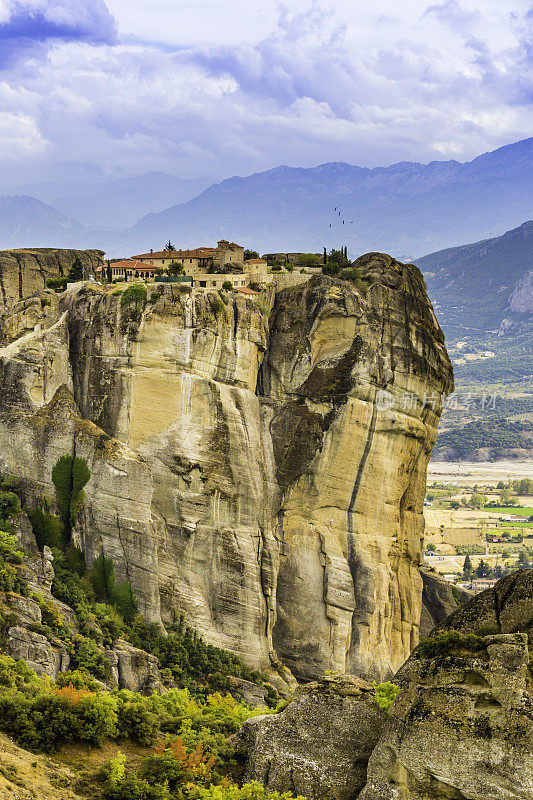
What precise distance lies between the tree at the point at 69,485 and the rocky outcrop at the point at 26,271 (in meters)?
27.8

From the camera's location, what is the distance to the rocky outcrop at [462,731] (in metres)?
27.8

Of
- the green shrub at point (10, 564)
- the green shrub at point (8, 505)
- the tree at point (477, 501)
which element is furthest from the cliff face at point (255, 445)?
the tree at point (477, 501)

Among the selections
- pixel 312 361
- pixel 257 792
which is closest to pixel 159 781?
pixel 257 792

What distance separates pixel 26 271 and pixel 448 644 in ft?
192

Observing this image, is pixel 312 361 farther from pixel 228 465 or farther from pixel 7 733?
pixel 7 733

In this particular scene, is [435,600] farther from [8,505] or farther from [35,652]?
[35,652]

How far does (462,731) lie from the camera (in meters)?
28.5

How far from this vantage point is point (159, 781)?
33406 mm

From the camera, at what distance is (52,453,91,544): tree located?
2154 inches

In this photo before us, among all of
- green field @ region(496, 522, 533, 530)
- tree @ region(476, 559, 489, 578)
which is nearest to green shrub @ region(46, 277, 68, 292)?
tree @ region(476, 559, 489, 578)

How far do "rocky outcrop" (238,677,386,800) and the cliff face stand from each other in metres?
21.3

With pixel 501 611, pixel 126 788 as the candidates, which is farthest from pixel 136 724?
pixel 501 611

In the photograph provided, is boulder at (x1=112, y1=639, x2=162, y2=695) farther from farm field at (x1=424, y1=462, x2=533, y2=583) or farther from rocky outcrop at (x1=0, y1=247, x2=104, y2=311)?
farm field at (x1=424, y1=462, x2=533, y2=583)

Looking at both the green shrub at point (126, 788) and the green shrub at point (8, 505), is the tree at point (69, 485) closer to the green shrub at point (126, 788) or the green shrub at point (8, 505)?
the green shrub at point (8, 505)
